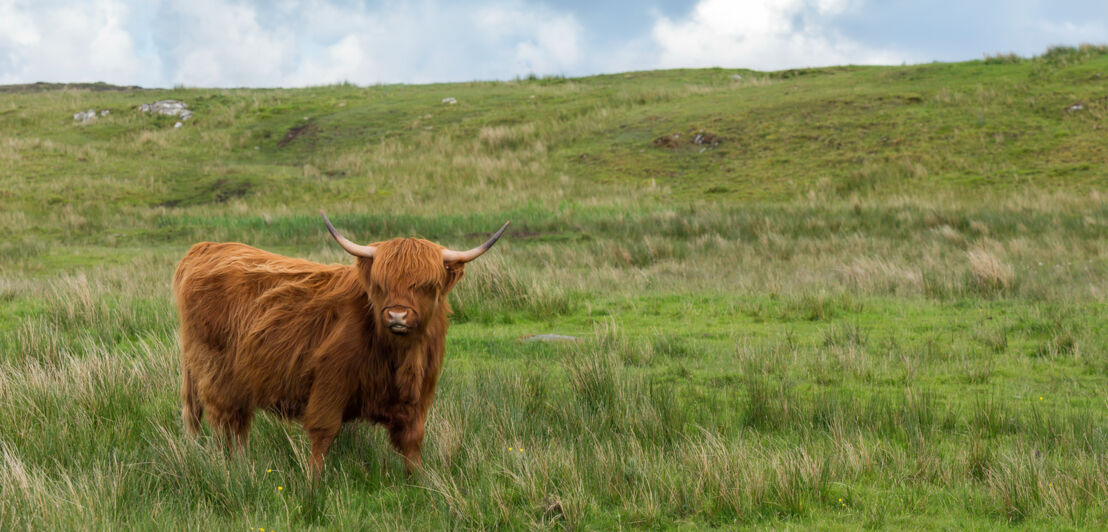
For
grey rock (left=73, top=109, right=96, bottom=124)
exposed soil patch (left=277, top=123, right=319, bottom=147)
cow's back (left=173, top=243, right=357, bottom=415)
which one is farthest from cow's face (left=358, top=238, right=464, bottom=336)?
grey rock (left=73, top=109, right=96, bottom=124)

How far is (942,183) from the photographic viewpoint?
1661cm

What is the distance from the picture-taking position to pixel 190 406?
14.8 ft

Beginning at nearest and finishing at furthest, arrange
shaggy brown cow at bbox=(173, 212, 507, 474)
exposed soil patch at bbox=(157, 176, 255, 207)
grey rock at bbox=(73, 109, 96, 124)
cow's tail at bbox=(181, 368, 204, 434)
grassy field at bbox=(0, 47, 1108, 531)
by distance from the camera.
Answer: shaggy brown cow at bbox=(173, 212, 507, 474), grassy field at bbox=(0, 47, 1108, 531), cow's tail at bbox=(181, 368, 204, 434), exposed soil patch at bbox=(157, 176, 255, 207), grey rock at bbox=(73, 109, 96, 124)

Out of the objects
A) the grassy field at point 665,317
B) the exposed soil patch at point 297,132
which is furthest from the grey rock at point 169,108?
the grassy field at point 665,317

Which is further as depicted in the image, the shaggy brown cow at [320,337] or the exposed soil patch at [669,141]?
the exposed soil patch at [669,141]

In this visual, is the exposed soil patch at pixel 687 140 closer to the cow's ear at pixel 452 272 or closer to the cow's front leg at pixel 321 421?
the cow's ear at pixel 452 272

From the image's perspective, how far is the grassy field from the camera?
147 inches

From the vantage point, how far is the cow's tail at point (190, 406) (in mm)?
4461

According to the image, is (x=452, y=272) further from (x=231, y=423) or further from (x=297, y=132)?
(x=297, y=132)

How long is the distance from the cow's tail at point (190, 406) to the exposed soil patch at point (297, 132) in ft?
74.8

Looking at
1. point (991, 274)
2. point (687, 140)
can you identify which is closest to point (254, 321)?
point (991, 274)

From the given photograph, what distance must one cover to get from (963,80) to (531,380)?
20.9 meters

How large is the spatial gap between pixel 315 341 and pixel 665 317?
192 inches

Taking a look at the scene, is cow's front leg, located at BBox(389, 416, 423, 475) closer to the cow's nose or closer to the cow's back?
the cow's back
